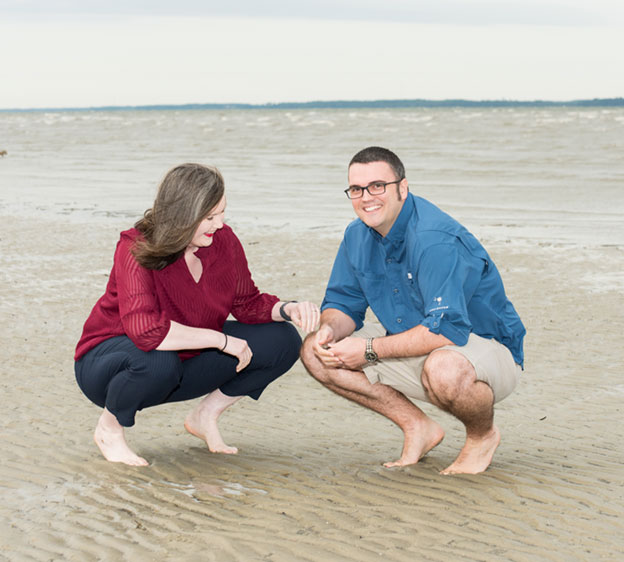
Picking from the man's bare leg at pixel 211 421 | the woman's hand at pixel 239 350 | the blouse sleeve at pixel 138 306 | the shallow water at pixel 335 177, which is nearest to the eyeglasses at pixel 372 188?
the woman's hand at pixel 239 350

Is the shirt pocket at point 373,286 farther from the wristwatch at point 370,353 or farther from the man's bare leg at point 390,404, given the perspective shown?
the man's bare leg at point 390,404

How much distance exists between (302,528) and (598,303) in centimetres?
553

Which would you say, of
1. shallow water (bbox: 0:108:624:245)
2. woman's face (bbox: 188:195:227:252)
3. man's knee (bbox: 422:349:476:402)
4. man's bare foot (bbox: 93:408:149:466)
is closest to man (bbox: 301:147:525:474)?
man's knee (bbox: 422:349:476:402)

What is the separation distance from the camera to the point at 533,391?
5.71 m

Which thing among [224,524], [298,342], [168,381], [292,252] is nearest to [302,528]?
[224,524]

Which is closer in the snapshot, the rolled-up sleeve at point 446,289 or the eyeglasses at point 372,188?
the rolled-up sleeve at point 446,289

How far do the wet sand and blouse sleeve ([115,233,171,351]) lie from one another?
2.11ft

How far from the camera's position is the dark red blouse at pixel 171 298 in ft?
12.8

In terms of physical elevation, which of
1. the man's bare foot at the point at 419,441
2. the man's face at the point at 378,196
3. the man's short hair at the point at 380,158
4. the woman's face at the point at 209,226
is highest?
the man's short hair at the point at 380,158

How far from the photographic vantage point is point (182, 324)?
4105 mm

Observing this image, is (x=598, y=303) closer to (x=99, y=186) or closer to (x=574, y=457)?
(x=574, y=457)

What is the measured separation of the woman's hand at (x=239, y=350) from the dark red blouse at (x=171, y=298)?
7.0 inches

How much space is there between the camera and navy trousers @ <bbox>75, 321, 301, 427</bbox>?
3977 millimetres

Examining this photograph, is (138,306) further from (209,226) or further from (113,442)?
(113,442)
